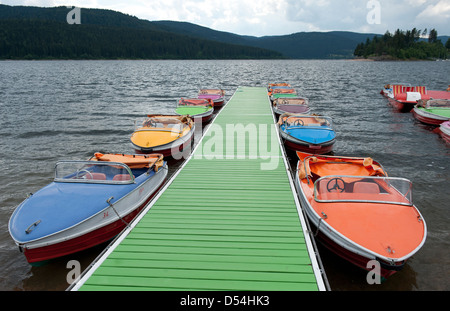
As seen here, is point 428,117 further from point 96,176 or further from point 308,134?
point 96,176

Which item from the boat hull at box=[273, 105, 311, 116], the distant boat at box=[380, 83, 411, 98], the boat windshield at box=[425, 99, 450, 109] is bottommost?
the boat hull at box=[273, 105, 311, 116]

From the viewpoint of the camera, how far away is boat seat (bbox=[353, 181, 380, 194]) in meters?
8.05

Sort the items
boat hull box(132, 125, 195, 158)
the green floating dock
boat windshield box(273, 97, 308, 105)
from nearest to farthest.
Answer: the green floating dock, boat hull box(132, 125, 195, 158), boat windshield box(273, 97, 308, 105)

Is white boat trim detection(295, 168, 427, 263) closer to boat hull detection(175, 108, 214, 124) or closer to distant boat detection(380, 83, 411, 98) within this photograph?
boat hull detection(175, 108, 214, 124)

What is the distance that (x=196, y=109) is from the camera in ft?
76.2

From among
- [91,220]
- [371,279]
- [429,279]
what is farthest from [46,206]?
[429,279]

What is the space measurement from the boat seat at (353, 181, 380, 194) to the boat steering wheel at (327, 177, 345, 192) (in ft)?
1.17

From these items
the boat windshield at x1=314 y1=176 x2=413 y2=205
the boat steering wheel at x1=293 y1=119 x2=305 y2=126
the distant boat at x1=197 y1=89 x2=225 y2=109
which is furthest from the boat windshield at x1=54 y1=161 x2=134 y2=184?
the distant boat at x1=197 y1=89 x2=225 y2=109

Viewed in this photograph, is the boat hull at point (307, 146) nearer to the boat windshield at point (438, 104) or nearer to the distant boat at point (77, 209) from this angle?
the distant boat at point (77, 209)

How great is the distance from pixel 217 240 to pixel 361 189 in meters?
4.66

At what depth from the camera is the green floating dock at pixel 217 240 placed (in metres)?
5.23

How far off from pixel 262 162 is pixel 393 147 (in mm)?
12172

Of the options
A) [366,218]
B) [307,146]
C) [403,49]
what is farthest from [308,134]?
[403,49]

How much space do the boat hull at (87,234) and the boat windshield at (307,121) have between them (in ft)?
34.9
